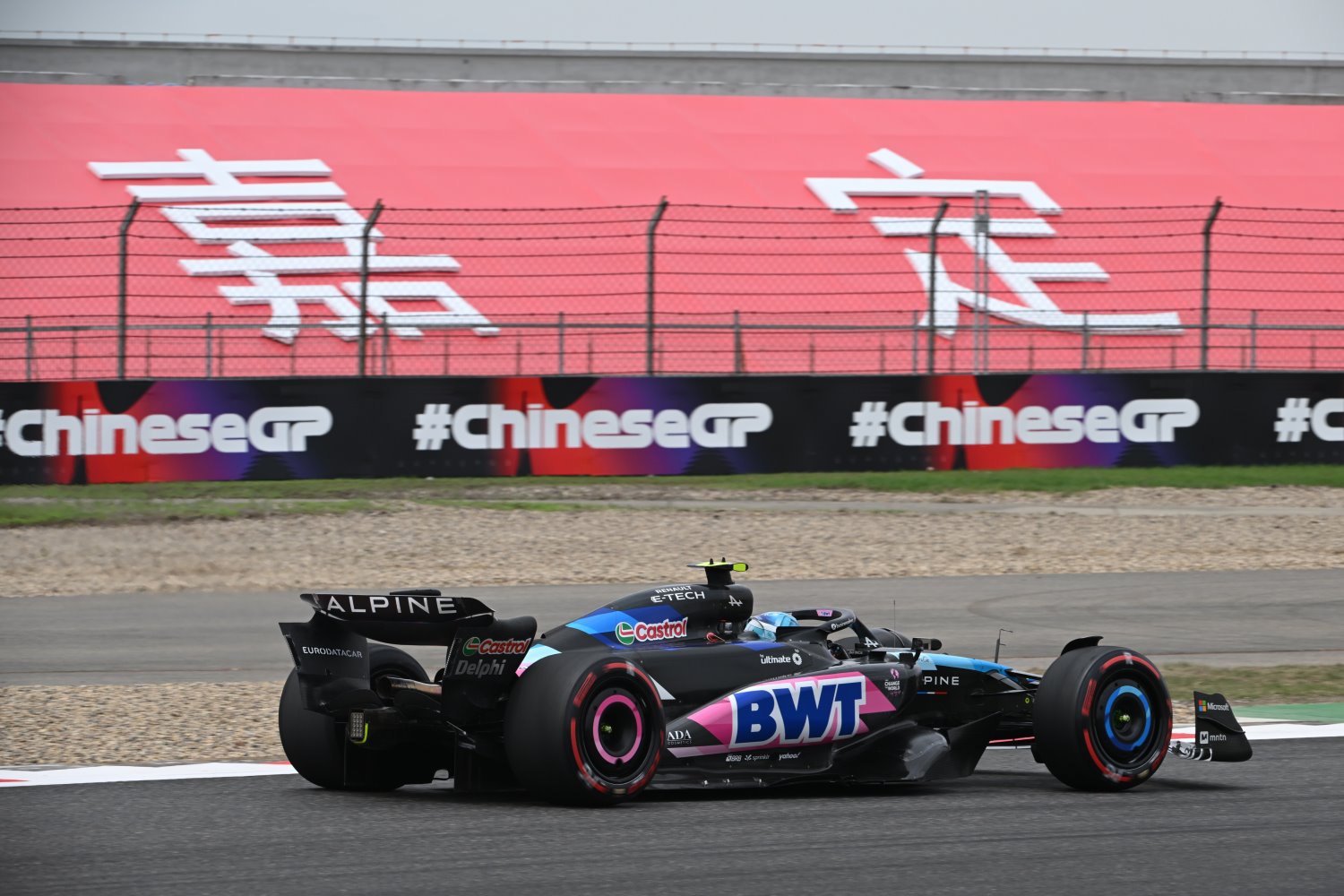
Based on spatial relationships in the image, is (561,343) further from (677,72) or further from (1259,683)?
(677,72)

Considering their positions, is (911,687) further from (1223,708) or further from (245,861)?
(245,861)

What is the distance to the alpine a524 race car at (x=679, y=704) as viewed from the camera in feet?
19.1

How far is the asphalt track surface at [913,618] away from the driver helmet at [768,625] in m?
3.21

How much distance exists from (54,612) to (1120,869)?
29.0 ft

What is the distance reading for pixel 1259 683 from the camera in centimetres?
943

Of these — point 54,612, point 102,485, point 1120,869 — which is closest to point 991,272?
point 102,485

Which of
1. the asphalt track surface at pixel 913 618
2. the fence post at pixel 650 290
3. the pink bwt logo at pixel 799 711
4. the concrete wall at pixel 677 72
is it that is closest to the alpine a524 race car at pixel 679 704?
the pink bwt logo at pixel 799 711

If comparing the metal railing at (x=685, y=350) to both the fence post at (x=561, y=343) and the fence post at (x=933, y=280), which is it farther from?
the fence post at (x=933, y=280)

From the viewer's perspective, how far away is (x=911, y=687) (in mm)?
6535

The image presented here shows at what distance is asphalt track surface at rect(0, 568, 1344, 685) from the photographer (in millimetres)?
10242

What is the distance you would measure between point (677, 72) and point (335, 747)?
29.8 m

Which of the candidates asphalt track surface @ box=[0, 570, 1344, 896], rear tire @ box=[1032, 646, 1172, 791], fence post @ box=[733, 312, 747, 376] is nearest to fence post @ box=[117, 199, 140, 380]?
fence post @ box=[733, 312, 747, 376]

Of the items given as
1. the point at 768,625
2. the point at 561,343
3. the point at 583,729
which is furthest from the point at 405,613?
the point at 561,343

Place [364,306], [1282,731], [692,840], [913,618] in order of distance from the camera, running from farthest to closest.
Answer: [364,306], [913,618], [1282,731], [692,840]
